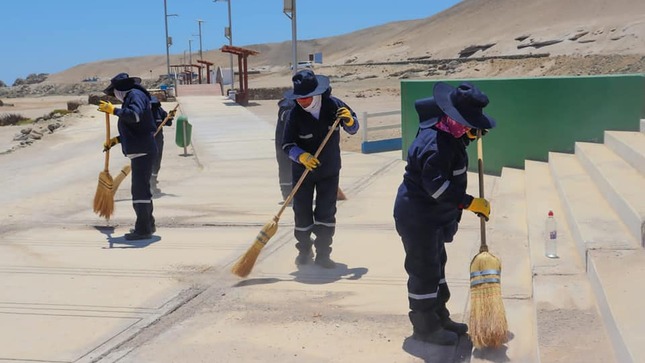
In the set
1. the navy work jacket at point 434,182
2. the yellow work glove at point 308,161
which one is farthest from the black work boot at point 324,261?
the navy work jacket at point 434,182

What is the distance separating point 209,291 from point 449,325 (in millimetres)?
2248

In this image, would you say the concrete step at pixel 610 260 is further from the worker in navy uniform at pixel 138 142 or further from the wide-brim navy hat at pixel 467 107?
the worker in navy uniform at pixel 138 142

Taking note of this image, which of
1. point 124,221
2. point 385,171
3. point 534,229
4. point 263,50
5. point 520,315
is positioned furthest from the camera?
point 263,50

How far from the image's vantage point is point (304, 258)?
7.04m

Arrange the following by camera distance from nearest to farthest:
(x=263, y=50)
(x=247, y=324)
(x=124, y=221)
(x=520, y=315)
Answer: (x=520, y=315), (x=247, y=324), (x=124, y=221), (x=263, y=50)

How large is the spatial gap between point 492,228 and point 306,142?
6.73 feet

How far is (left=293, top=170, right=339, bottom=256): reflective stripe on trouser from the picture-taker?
6.79m

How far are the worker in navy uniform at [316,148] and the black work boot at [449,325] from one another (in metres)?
1.97

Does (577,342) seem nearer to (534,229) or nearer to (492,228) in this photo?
(534,229)

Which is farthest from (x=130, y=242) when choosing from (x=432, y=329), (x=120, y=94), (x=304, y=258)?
(x=432, y=329)

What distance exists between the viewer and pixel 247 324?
557 cm

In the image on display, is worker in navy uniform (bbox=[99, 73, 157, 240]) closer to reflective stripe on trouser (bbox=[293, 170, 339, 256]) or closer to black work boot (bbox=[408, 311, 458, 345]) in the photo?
reflective stripe on trouser (bbox=[293, 170, 339, 256])

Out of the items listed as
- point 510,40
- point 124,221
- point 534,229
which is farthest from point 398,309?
point 510,40

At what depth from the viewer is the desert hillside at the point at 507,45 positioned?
160 feet
